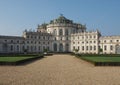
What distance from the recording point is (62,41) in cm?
9662

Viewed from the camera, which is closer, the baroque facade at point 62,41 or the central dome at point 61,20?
the baroque facade at point 62,41

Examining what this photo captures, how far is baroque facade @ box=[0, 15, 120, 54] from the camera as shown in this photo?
8512cm

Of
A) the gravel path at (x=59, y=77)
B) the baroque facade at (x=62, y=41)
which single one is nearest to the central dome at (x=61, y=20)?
the baroque facade at (x=62, y=41)

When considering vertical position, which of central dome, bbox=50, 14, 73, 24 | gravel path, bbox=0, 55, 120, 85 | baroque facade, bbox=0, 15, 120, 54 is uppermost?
central dome, bbox=50, 14, 73, 24

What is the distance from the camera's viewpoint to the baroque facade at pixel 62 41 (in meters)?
85.1

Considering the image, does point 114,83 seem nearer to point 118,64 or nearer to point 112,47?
point 118,64

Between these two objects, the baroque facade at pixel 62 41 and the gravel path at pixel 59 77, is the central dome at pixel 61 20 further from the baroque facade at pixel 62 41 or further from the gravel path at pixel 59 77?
the gravel path at pixel 59 77

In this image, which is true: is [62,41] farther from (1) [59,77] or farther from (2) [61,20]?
(1) [59,77]

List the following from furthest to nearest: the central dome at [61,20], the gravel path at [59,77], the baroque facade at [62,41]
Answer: the central dome at [61,20], the baroque facade at [62,41], the gravel path at [59,77]

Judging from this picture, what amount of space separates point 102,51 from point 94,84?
240 feet

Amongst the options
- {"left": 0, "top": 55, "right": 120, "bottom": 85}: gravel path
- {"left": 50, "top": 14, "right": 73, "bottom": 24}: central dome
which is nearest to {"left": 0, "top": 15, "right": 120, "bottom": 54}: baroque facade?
{"left": 50, "top": 14, "right": 73, "bottom": 24}: central dome

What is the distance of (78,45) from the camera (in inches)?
3674

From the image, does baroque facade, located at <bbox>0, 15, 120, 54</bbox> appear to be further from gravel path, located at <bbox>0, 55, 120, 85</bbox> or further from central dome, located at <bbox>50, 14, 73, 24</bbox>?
gravel path, located at <bbox>0, 55, 120, 85</bbox>

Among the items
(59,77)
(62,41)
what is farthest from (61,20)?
(59,77)
